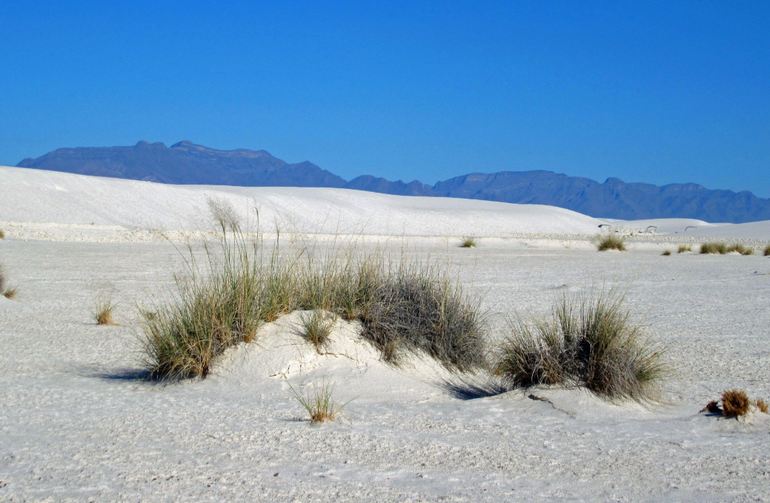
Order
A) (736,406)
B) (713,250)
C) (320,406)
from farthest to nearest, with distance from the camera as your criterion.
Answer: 1. (713,250)
2. (736,406)
3. (320,406)

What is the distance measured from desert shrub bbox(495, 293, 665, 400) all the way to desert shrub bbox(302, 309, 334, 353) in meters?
1.59

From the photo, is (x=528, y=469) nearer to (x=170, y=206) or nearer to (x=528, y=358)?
(x=528, y=358)

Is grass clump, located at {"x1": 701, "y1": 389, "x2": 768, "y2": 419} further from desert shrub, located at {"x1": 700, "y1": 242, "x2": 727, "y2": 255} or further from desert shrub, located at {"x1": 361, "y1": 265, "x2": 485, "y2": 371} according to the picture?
desert shrub, located at {"x1": 700, "y1": 242, "x2": 727, "y2": 255}

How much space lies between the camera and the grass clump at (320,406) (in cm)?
634

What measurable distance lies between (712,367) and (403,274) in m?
3.33

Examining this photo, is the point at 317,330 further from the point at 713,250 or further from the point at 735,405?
the point at 713,250

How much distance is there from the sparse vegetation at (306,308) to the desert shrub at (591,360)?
0.91 metres

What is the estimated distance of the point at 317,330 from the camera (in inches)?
316

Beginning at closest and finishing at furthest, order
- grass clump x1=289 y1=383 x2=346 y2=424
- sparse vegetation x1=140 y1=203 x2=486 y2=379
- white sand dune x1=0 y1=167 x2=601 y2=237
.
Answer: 1. grass clump x1=289 y1=383 x2=346 y2=424
2. sparse vegetation x1=140 y1=203 x2=486 y2=379
3. white sand dune x1=0 y1=167 x2=601 y2=237

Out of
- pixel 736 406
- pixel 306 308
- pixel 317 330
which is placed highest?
pixel 306 308

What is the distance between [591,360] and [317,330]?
94.4 inches

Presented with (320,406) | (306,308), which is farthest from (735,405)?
(306,308)

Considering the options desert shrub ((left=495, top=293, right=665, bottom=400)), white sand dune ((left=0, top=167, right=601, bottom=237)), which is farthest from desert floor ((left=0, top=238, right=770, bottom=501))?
white sand dune ((left=0, top=167, right=601, bottom=237))

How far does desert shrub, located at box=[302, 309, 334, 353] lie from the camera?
8023mm
